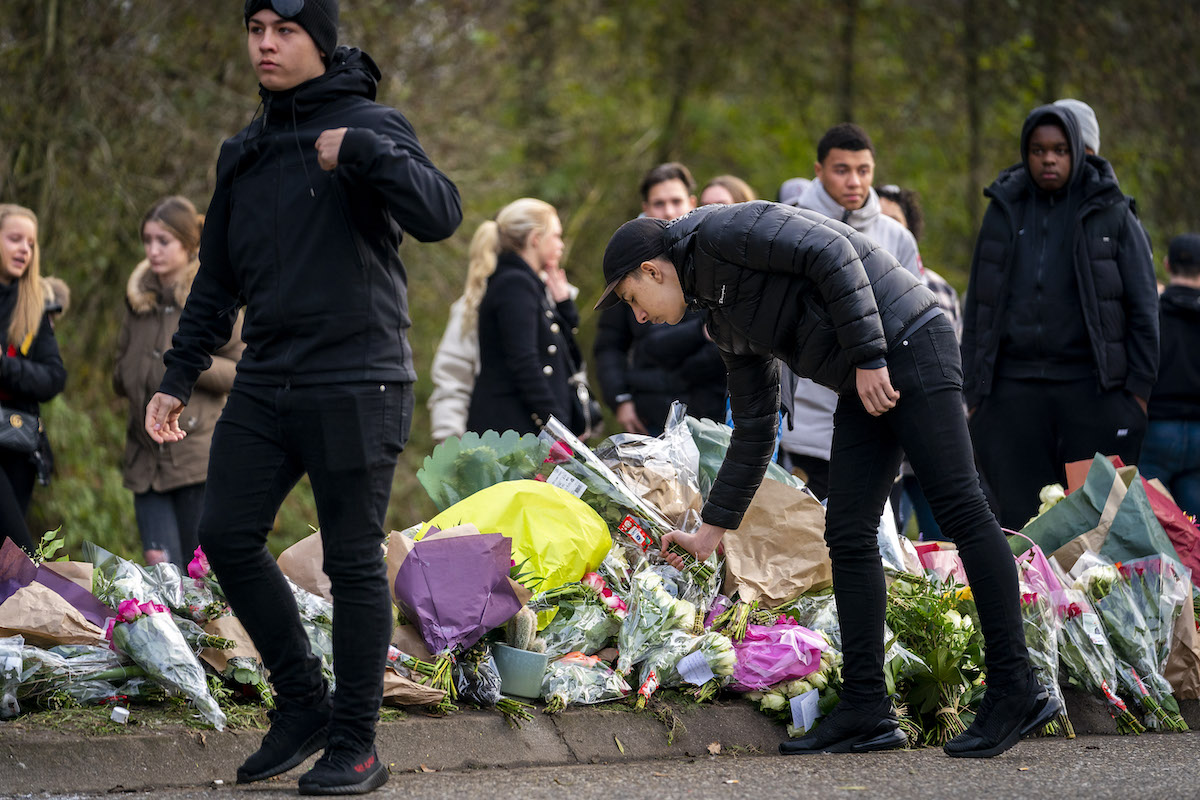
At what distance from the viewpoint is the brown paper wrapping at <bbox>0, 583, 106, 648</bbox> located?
146 inches

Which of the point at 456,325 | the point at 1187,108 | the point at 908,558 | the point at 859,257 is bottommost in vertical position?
the point at 908,558

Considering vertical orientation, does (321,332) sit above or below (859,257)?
below

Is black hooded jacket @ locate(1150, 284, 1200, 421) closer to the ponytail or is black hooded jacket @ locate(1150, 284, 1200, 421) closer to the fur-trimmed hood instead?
the ponytail

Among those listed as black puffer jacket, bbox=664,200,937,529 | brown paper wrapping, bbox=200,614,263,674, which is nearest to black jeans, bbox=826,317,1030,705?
black puffer jacket, bbox=664,200,937,529

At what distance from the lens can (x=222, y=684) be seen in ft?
12.6

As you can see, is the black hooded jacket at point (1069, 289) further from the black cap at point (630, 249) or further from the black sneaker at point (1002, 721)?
the black cap at point (630, 249)

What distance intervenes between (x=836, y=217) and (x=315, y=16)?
2989 millimetres

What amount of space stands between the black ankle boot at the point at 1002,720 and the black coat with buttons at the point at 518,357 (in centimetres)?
274

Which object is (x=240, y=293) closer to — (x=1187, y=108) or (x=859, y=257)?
(x=859, y=257)

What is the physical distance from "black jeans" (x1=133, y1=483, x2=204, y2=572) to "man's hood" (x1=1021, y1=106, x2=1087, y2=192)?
3.65 m

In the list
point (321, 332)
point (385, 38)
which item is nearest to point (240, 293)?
point (321, 332)

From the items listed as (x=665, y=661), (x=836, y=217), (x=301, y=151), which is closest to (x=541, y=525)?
(x=665, y=661)

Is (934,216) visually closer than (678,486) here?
No

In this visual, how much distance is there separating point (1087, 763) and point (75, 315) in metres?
7.14
